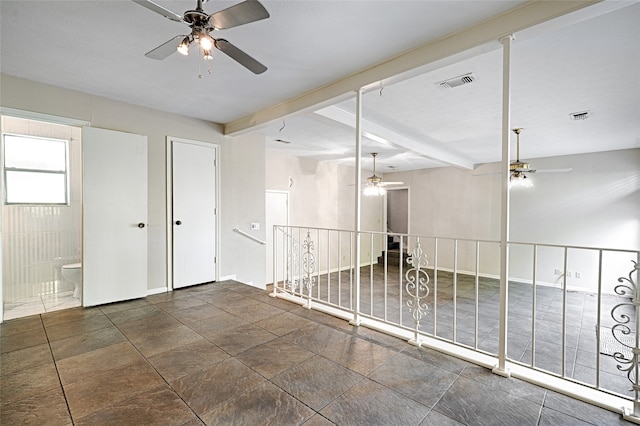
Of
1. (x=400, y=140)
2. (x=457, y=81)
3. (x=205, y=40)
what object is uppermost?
(x=457, y=81)

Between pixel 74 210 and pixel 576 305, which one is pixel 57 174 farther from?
pixel 576 305

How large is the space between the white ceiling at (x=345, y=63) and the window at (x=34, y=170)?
5.06 ft

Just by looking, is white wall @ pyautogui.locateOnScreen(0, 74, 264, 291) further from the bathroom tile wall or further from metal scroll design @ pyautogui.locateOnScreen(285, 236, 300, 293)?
the bathroom tile wall

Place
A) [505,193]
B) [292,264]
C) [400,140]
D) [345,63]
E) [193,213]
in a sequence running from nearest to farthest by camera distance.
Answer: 1. [505,193]
2. [345,63]
3. [292,264]
4. [193,213]
5. [400,140]

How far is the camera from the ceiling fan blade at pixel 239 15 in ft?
4.90

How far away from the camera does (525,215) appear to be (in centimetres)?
678

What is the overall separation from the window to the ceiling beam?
3.64 m

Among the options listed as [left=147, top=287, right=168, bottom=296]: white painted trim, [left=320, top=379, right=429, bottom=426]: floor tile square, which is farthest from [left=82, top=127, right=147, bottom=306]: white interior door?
[left=320, top=379, right=429, bottom=426]: floor tile square

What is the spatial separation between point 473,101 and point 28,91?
16.3 ft

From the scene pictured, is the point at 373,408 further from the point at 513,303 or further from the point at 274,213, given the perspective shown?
the point at 274,213

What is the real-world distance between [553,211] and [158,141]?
313 inches

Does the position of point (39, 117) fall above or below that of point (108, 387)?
above

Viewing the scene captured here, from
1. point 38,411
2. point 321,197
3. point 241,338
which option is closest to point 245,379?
point 241,338

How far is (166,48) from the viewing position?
196cm
